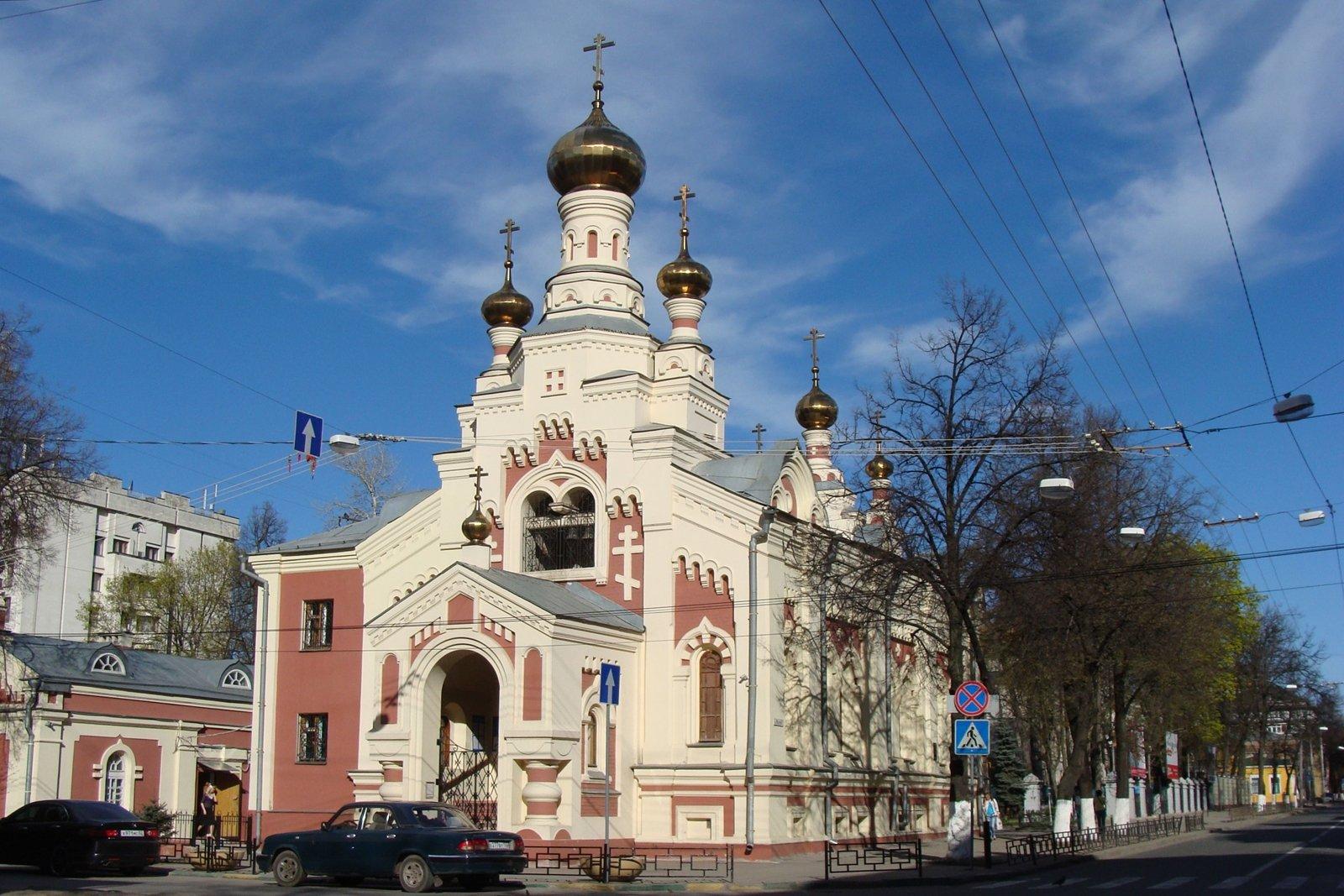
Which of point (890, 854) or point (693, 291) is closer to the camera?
point (890, 854)

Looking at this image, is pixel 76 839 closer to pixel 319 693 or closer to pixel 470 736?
pixel 319 693

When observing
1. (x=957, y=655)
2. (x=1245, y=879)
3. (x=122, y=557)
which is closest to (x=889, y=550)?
(x=957, y=655)

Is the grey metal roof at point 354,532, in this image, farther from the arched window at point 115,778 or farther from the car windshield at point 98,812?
the car windshield at point 98,812

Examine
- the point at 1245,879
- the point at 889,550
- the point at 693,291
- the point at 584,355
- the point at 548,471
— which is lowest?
the point at 1245,879

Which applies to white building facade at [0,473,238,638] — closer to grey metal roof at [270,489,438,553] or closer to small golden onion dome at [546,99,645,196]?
grey metal roof at [270,489,438,553]

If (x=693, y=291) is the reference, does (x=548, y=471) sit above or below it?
below

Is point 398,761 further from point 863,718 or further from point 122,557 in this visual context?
point 122,557

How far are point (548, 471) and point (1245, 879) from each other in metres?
16.1

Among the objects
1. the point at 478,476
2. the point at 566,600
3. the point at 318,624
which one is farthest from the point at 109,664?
the point at 566,600

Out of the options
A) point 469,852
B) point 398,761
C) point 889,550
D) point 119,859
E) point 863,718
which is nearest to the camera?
point 469,852

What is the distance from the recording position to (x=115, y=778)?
31.8 metres

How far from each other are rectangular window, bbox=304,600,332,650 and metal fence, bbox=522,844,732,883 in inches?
351

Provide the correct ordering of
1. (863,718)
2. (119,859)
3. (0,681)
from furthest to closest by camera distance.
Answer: (863,718), (0,681), (119,859)

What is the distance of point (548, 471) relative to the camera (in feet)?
98.9
